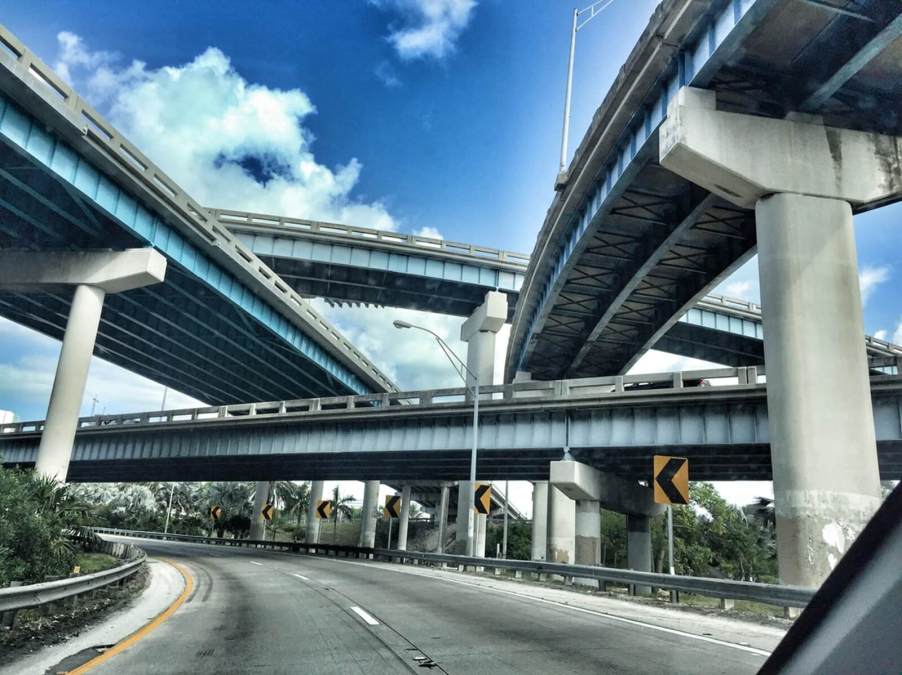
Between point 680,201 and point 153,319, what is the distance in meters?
30.3

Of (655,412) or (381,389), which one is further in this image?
(381,389)

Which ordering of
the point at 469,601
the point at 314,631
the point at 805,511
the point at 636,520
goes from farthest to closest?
the point at 636,520, the point at 805,511, the point at 469,601, the point at 314,631

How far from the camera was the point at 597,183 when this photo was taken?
93.6 ft

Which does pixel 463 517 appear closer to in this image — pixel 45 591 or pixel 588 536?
pixel 588 536

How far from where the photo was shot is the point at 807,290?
19.4m

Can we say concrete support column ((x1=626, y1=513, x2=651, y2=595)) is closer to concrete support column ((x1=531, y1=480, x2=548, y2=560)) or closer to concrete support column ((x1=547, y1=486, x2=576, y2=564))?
concrete support column ((x1=547, y1=486, x2=576, y2=564))

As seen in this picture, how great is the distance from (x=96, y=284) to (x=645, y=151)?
2384cm

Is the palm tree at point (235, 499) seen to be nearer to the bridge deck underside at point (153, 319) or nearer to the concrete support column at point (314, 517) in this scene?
the concrete support column at point (314, 517)

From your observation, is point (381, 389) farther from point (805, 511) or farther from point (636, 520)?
point (805, 511)

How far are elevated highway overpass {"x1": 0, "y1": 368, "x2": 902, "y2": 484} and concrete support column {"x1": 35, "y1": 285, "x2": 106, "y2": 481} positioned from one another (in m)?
1.83

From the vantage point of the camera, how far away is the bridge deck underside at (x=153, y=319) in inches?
1155

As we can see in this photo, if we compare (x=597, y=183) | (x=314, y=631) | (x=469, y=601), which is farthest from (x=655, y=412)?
(x=314, y=631)

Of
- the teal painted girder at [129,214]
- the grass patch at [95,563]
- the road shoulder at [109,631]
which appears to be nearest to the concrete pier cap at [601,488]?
the grass patch at [95,563]

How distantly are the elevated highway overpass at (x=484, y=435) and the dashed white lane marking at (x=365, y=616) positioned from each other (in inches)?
731
